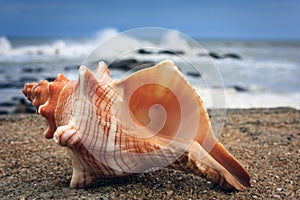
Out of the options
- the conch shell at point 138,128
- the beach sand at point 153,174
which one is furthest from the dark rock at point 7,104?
the conch shell at point 138,128

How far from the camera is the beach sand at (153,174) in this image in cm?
280

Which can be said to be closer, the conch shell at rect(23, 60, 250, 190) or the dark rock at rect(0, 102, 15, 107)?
the conch shell at rect(23, 60, 250, 190)

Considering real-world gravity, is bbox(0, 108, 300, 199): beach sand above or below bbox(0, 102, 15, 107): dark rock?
above

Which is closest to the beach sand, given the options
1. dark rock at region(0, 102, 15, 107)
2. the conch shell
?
the conch shell

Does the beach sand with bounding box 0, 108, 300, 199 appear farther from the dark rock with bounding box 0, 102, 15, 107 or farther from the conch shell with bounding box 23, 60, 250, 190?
the dark rock with bounding box 0, 102, 15, 107

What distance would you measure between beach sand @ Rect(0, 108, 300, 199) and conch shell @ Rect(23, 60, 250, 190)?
134 millimetres

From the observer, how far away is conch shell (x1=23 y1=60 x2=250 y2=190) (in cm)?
271

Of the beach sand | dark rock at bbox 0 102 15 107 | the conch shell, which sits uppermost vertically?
the conch shell

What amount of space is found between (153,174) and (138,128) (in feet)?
1.78

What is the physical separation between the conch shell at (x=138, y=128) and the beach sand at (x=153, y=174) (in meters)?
0.13

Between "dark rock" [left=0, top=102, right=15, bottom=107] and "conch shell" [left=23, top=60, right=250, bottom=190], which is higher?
"conch shell" [left=23, top=60, right=250, bottom=190]

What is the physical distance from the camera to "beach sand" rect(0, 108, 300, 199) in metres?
2.80

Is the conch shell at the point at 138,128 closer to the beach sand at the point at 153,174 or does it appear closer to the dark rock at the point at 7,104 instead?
the beach sand at the point at 153,174

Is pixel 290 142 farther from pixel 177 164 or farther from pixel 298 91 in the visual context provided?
pixel 298 91
